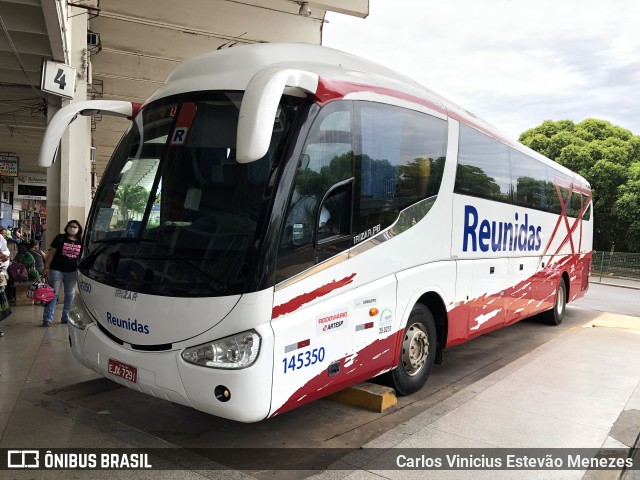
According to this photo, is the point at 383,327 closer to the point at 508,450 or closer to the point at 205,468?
the point at 508,450

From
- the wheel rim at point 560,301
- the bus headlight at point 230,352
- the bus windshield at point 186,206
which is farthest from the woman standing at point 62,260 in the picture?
the wheel rim at point 560,301

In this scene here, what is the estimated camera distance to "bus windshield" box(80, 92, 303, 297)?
3.82m

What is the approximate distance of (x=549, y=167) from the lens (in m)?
10.2

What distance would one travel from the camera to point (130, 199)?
14.8 feet

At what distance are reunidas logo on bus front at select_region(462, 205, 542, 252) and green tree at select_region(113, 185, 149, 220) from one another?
398 centimetres

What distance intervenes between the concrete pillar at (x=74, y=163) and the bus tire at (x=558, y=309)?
9.94 meters

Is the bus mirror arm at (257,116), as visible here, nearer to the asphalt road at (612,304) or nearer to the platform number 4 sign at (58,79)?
the platform number 4 sign at (58,79)

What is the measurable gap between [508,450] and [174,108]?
4047mm

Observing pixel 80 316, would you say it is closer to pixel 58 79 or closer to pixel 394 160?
pixel 394 160

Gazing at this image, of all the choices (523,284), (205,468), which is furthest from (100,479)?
(523,284)

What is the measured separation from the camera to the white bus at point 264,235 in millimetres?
3732

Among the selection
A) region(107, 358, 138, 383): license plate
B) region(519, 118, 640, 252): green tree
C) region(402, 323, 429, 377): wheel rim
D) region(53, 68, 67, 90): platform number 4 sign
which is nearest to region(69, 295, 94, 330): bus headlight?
region(107, 358, 138, 383): license plate

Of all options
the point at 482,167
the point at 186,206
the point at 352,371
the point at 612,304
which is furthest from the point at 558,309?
the point at 186,206

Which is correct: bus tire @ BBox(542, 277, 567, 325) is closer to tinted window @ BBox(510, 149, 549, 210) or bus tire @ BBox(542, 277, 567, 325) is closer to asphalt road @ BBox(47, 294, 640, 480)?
tinted window @ BBox(510, 149, 549, 210)
